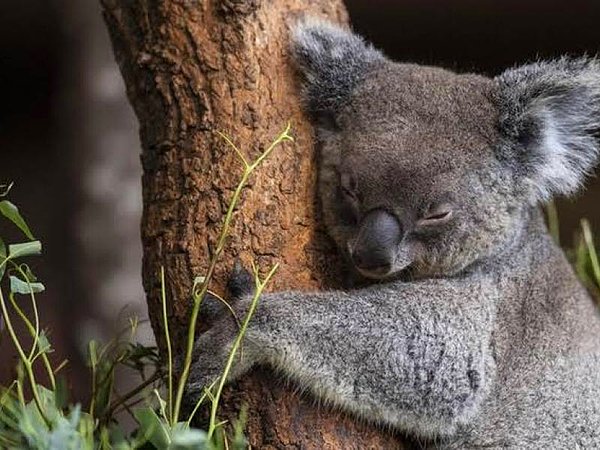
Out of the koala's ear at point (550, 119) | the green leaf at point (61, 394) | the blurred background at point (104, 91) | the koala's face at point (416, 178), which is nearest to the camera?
the green leaf at point (61, 394)

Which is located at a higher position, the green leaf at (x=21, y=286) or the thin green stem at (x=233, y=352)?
the green leaf at (x=21, y=286)

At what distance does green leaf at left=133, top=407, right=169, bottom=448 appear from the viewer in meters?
3.03

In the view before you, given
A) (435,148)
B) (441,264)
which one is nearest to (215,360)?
(441,264)

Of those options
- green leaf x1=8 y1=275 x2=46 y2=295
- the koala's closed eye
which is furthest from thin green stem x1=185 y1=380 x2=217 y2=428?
the koala's closed eye

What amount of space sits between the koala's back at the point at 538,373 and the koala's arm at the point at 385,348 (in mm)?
126

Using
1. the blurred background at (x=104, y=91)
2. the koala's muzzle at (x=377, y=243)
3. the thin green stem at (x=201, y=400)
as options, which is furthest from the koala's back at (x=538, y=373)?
the blurred background at (x=104, y=91)

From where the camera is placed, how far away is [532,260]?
3.98 meters

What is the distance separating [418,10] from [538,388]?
2.74 m

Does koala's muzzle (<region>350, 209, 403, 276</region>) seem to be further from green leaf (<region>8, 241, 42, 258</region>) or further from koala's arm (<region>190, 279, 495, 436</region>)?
green leaf (<region>8, 241, 42, 258</region>)

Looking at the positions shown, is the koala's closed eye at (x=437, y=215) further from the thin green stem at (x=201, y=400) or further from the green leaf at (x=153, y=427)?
the green leaf at (x=153, y=427)

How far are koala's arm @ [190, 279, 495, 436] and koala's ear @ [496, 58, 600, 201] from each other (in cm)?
44

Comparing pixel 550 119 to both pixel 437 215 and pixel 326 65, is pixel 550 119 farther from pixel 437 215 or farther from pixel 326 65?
pixel 326 65

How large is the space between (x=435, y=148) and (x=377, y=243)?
0.41 meters

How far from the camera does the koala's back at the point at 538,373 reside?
382 cm
